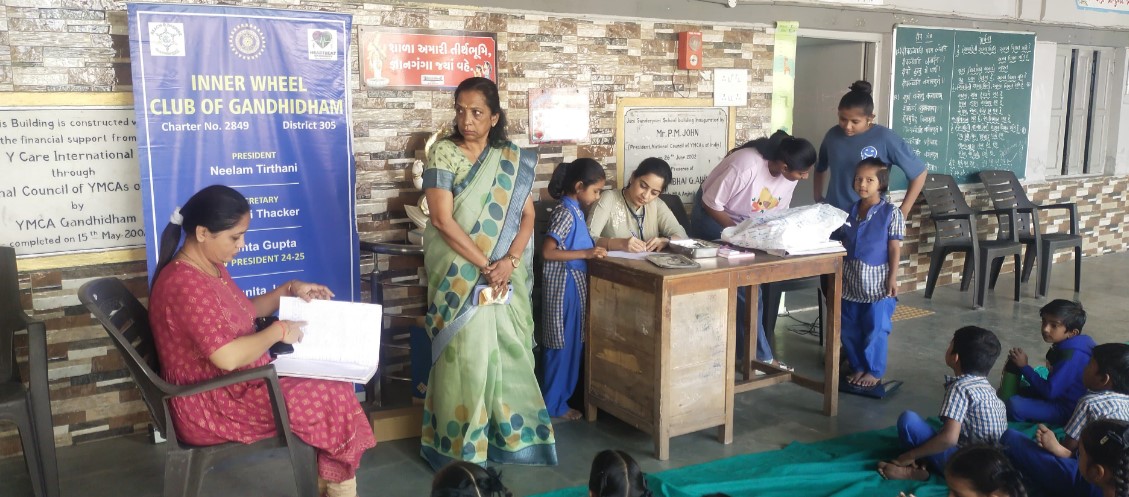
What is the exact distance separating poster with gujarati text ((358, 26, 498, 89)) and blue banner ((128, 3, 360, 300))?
18 centimetres

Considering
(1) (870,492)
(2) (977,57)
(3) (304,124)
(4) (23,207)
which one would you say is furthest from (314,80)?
(2) (977,57)

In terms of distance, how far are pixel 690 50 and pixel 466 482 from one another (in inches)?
142

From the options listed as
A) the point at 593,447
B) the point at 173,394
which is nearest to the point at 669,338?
the point at 593,447

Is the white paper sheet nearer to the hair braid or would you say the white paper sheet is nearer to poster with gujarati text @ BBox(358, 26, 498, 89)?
poster with gujarati text @ BBox(358, 26, 498, 89)

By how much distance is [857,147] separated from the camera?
4738 mm

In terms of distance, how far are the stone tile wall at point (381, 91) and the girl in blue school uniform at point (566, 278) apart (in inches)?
30.1

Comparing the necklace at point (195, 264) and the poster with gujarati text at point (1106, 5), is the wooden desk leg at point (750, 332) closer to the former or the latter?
the necklace at point (195, 264)

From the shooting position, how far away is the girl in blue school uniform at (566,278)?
377cm

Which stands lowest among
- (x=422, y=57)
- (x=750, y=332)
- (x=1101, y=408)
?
(x=750, y=332)

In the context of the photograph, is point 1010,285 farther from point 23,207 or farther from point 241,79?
point 23,207

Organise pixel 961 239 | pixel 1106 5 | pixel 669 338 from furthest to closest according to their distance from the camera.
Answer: pixel 1106 5 < pixel 961 239 < pixel 669 338

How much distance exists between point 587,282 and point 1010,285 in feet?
15.0

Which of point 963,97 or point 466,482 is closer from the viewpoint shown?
point 466,482

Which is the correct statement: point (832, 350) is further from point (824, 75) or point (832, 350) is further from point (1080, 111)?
point (1080, 111)
